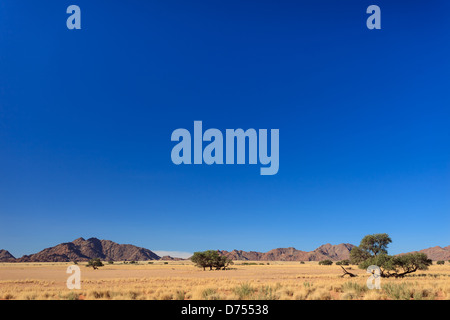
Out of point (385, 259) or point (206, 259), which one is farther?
point (206, 259)

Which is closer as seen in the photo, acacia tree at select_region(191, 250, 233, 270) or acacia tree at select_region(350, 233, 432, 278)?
acacia tree at select_region(350, 233, 432, 278)

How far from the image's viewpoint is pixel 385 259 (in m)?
41.8

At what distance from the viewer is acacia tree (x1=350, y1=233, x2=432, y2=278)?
40438mm

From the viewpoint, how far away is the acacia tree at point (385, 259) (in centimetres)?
4044

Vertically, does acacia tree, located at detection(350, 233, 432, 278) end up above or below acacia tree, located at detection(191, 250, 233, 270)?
above

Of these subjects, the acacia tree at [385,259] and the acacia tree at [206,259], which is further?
the acacia tree at [206,259]

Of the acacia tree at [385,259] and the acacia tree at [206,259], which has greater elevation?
the acacia tree at [385,259]

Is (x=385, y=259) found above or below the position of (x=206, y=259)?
above
